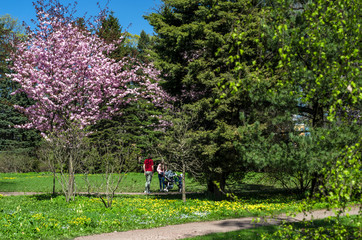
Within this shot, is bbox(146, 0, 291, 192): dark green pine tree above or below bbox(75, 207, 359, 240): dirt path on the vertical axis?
above

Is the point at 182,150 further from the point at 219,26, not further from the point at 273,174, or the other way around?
the point at 219,26

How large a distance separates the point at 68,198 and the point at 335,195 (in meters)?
10.5

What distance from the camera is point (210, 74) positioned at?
42.2ft

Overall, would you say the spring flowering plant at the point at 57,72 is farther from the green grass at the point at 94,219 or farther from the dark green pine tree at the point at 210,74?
the green grass at the point at 94,219

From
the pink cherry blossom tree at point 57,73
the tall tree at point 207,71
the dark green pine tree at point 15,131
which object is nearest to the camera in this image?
the tall tree at point 207,71

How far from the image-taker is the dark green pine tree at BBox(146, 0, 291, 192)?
12359 millimetres

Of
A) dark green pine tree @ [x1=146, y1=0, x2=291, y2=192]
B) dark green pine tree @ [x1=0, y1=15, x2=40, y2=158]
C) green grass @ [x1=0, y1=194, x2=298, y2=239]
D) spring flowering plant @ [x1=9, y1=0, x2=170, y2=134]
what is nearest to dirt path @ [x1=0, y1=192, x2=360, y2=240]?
green grass @ [x1=0, y1=194, x2=298, y2=239]

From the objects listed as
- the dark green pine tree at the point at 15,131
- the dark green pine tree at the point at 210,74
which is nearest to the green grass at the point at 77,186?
the dark green pine tree at the point at 210,74

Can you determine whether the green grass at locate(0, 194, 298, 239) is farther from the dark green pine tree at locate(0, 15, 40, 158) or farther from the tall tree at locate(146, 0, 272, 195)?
the dark green pine tree at locate(0, 15, 40, 158)

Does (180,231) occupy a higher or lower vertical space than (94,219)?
lower

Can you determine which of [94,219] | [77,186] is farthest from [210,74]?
[77,186]

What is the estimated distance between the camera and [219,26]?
43.9 ft

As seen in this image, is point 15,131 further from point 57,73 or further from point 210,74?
point 210,74

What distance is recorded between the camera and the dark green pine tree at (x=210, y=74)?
12.4 m
